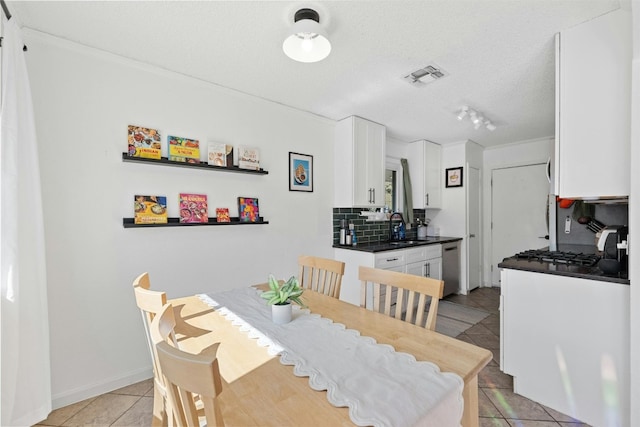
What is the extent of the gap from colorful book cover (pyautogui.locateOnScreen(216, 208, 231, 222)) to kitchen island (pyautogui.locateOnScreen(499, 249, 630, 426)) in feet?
7.40

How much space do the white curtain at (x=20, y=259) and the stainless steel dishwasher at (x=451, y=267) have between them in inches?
167

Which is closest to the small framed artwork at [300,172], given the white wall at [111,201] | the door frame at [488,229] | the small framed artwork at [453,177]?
the white wall at [111,201]

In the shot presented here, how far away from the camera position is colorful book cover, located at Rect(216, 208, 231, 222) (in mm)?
2543

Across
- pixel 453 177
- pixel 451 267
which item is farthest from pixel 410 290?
pixel 453 177

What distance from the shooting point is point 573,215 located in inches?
133

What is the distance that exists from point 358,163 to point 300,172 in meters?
0.72

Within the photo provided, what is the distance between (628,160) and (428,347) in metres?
1.55

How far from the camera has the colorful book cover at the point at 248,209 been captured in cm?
268

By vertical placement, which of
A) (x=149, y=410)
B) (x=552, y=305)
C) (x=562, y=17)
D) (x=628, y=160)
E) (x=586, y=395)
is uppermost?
(x=562, y=17)

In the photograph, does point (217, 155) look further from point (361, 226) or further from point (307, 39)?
point (361, 226)

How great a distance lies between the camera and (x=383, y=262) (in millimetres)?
3307

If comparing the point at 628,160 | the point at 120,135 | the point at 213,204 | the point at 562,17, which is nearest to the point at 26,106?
the point at 120,135

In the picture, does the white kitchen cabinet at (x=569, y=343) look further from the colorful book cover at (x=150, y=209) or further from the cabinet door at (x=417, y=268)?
the colorful book cover at (x=150, y=209)

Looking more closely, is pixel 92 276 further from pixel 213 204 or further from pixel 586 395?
pixel 586 395
